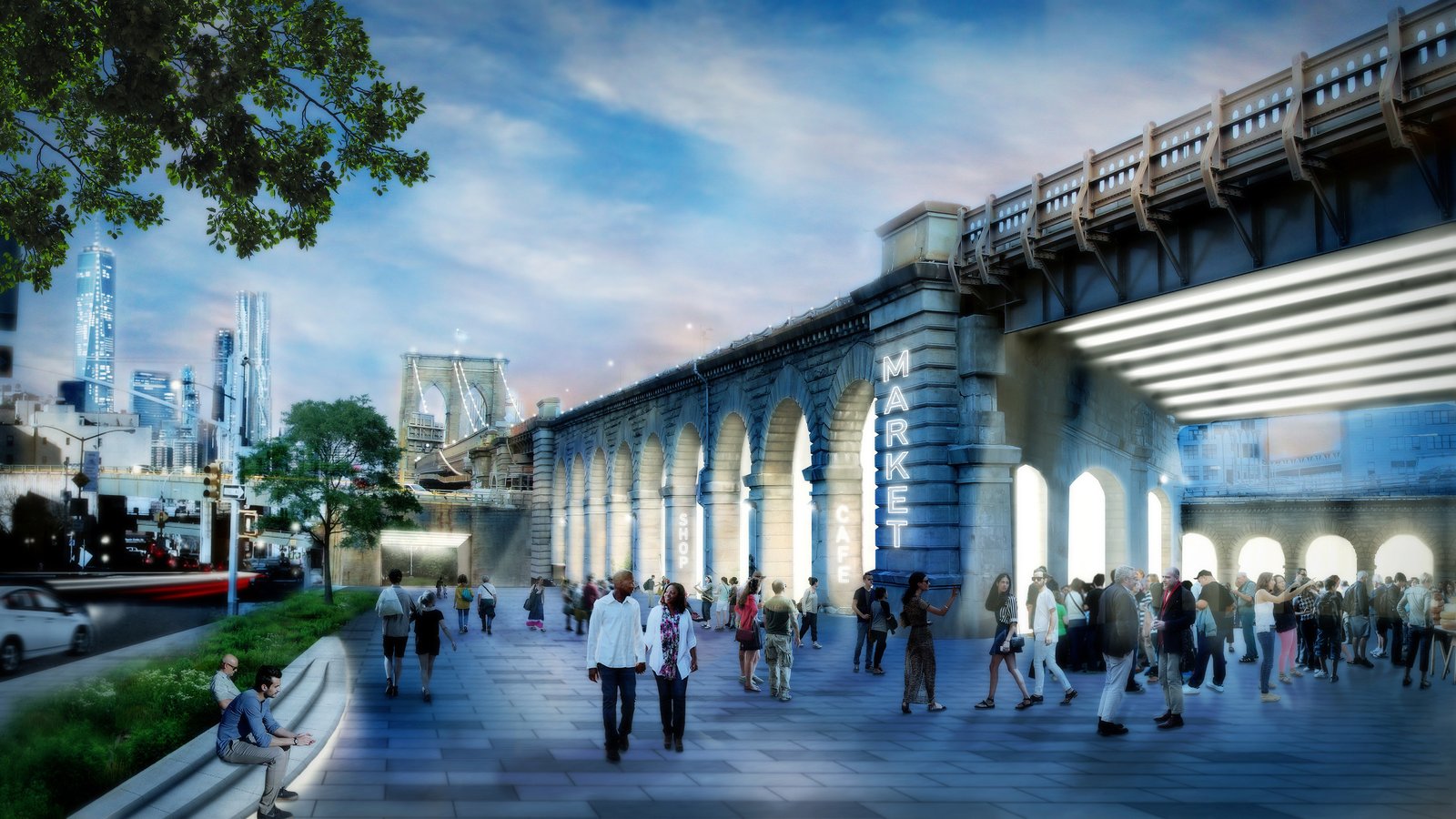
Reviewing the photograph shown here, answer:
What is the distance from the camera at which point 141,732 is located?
33.5 ft

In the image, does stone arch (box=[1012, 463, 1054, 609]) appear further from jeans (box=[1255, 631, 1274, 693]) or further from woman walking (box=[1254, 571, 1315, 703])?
jeans (box=[1255, 631, 1274, 693])

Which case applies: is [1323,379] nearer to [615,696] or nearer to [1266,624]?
[1266,624]

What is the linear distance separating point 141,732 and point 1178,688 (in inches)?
411

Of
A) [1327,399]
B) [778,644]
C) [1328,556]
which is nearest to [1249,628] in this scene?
[778,644]

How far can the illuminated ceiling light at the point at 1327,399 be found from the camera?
97.3 ft

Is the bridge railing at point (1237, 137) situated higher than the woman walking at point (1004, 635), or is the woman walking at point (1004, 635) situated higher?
the bridge railing at point (1237, 137)

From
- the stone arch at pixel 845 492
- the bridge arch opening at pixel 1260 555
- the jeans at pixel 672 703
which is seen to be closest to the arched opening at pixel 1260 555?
the bridge arch opening at pixel 1260 555

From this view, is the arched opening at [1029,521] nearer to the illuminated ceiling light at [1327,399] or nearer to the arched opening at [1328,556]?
the illuminated ceiling light at [1327,399]

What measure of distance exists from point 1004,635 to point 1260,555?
6348 cm

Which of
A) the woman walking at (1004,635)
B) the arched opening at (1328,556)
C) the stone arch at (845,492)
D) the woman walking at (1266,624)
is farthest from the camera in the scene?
the arched opening at (1328,556)

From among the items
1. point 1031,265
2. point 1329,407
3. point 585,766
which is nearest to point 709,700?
point 585,766

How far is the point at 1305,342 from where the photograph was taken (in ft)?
87.0

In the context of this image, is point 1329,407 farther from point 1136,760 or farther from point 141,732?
point 141,732

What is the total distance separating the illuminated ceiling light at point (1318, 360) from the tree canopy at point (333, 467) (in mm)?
27921
